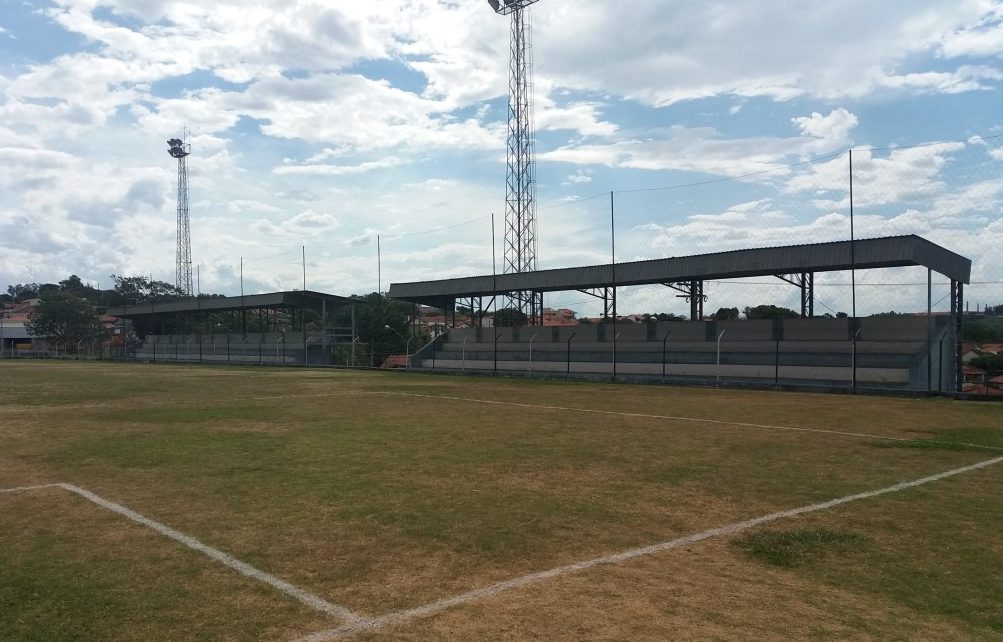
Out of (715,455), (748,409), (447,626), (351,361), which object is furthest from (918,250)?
(351,361)

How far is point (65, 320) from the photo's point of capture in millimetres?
82438

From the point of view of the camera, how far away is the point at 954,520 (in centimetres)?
614

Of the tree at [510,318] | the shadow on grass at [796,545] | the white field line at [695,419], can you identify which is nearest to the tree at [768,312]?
the tree at [510,318]

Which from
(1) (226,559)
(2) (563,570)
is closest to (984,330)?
(2) (563,570)

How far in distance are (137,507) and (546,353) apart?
30801mm

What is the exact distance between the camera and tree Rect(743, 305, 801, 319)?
30181mm

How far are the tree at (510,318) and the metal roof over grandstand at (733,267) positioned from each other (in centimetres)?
428

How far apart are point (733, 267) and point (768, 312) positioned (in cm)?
528

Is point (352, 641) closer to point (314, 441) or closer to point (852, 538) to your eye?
point (852, 538)

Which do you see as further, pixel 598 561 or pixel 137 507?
pixel 137 507

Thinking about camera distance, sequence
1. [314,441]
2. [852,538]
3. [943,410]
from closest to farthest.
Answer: [852,538], [314,441], [943,410]

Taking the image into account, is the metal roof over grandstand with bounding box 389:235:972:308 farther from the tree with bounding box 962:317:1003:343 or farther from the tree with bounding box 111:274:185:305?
the tree with bounding box 111:274:185:305

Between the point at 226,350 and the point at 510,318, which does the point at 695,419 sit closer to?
the point at 510,318

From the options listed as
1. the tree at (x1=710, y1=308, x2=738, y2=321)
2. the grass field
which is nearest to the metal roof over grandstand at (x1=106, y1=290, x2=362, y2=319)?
the tree at (x1=710, y1=308, x2=738, y2=321)
